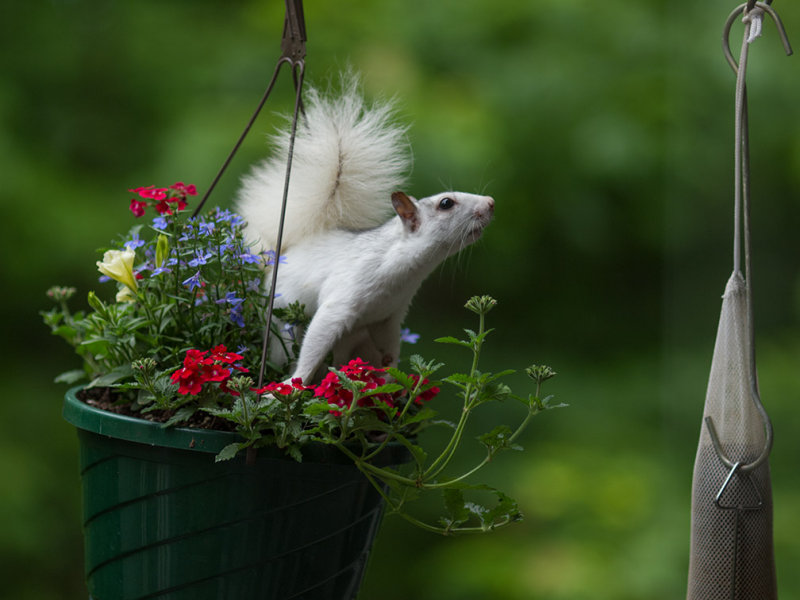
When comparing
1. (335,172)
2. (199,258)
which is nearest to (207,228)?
(199,258)

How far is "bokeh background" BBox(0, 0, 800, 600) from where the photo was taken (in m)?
1.97

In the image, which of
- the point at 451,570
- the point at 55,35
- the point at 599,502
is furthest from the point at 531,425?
the point at 55,35

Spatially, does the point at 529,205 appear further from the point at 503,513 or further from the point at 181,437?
the point at 181,437

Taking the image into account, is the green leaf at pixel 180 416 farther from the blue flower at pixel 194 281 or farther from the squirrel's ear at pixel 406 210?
the squirrel's ear at pixel 406 210

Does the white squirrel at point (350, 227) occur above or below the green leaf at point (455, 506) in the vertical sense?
above

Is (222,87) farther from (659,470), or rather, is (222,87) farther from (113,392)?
(659,470)

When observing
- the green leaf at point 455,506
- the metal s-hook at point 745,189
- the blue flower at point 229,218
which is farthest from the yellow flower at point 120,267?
the metal s-hook at point 745,189

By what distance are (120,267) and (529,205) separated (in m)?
1.33

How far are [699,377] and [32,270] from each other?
1651mm

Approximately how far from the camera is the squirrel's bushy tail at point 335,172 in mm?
966

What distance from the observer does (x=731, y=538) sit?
0.75m

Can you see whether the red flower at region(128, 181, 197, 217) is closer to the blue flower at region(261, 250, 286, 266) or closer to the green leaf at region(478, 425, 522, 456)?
the blue flower at region(261, 250, 286, 266)

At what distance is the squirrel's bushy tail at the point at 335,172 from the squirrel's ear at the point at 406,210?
4.8 inches

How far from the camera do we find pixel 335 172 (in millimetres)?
964
